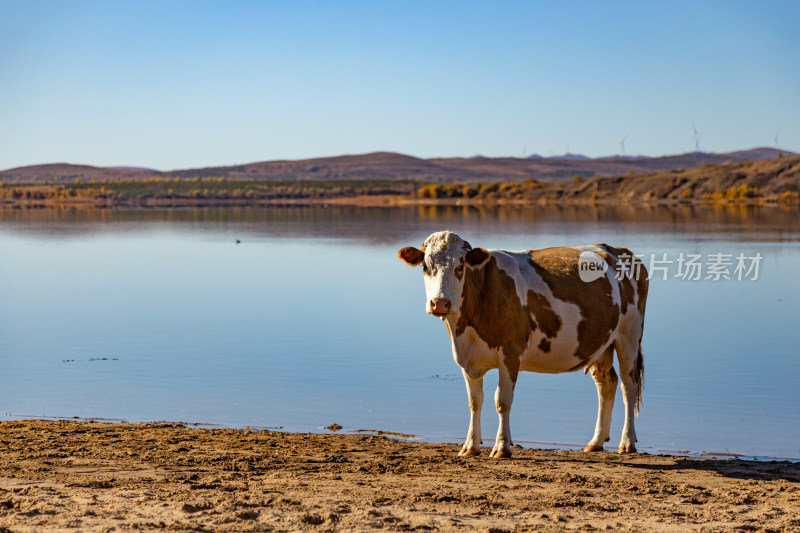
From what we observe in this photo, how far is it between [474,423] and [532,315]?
1132 millimetres

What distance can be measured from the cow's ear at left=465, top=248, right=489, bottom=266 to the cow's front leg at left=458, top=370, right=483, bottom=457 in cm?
108

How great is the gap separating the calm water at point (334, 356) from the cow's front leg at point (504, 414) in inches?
50.2

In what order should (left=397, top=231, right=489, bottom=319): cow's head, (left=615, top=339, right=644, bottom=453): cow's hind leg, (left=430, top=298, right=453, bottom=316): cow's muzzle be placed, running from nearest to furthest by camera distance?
1. (left=430, top=298, right=453, bottom=316): cow's muzzle
2. (left=397, top=231, right=489, bottom=319): cow's head
3. (left=615, top=339, right=644, bottom=453): cow's hind leg

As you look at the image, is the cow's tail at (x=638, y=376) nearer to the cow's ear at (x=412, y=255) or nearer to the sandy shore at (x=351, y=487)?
the sandy shore at (x=351, y=487)

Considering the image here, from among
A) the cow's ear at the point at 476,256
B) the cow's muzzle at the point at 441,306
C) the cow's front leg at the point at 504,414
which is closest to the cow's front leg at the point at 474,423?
the cow's front leg at the point at 504,414

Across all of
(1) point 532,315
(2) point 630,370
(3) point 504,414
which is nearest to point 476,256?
(1) point 532,315

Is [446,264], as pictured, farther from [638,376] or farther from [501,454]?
[638,376]

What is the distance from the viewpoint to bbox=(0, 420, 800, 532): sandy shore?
6.56 metres

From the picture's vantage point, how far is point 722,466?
8.86 meters

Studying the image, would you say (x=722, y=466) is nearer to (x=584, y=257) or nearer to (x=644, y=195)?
(x=584, y=257)


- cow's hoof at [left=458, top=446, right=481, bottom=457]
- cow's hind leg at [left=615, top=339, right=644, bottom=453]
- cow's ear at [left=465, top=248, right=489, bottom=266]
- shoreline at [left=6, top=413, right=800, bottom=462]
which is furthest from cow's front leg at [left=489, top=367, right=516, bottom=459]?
cow's hind leg at [left=615, top=339, right=644, bottom=453]

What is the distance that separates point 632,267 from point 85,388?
7.24 meters

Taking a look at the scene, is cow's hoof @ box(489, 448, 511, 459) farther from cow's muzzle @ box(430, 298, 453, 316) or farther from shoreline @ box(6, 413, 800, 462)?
cow's muzzle @ box(430, 298, 453, 316)

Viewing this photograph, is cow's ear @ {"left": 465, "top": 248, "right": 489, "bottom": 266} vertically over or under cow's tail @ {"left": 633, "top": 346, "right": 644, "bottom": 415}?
over
